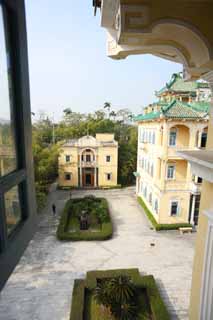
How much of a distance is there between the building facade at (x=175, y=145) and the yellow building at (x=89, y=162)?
5756 millimetres

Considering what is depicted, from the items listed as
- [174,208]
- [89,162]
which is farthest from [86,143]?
[174,208]

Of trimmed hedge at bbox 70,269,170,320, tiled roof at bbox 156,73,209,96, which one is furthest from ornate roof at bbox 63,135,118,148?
trimmed hedge at bbox 70,269,170,320

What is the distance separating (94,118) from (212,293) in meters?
24.5

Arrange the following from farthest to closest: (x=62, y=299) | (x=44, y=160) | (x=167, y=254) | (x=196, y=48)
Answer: (x=44, y=160), (x=167, y=254), (x=62, y=299), (x=196, y=48)

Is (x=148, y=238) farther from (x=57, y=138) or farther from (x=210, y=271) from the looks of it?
(x=57, y=138)

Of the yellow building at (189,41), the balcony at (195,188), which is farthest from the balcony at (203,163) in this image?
the balcony at (195,188)

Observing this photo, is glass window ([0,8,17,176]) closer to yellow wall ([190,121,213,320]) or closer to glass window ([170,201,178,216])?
yellow wall ([190,121,213,320])

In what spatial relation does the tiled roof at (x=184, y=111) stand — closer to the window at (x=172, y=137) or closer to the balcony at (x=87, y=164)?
the window at (x=172, y=137)

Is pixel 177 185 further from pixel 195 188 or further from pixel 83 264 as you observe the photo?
pixel 83 264

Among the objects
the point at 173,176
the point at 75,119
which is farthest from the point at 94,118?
the point at 173,176

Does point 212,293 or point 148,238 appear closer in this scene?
point 212,293

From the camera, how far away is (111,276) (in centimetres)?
668

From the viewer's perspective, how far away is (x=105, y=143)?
56.8ft

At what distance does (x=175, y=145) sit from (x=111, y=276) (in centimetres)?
652
